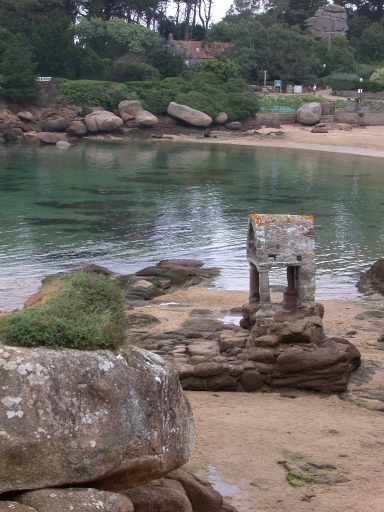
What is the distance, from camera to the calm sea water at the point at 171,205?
28906mm

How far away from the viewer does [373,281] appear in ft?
83.0

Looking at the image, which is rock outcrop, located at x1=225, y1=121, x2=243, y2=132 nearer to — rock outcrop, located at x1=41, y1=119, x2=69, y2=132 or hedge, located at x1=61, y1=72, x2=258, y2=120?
hedge, located at x1=61, y1=72, x2=258, y2=120

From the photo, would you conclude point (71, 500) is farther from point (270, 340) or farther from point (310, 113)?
point (310, 113)

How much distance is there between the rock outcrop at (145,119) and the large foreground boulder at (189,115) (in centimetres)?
224

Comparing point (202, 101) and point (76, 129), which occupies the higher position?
point (202, 101)

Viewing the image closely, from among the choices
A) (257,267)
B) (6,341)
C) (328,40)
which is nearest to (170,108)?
(328,40)

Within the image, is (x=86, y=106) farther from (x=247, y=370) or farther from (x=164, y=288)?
(x=247, y=370)

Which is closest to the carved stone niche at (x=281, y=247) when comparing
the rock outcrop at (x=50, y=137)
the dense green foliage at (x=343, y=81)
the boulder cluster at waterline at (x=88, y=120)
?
the rock outcrop at (x=50, y=137)

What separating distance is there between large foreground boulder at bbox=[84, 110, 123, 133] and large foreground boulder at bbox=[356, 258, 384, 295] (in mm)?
48261

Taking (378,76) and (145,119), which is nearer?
(145,119)

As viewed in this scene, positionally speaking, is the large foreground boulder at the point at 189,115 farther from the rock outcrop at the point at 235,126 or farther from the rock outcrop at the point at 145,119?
the rock outcrop at the point at 145,119

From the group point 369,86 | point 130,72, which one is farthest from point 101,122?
point 369,86

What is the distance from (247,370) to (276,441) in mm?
3093

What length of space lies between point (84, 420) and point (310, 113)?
2727 inches
